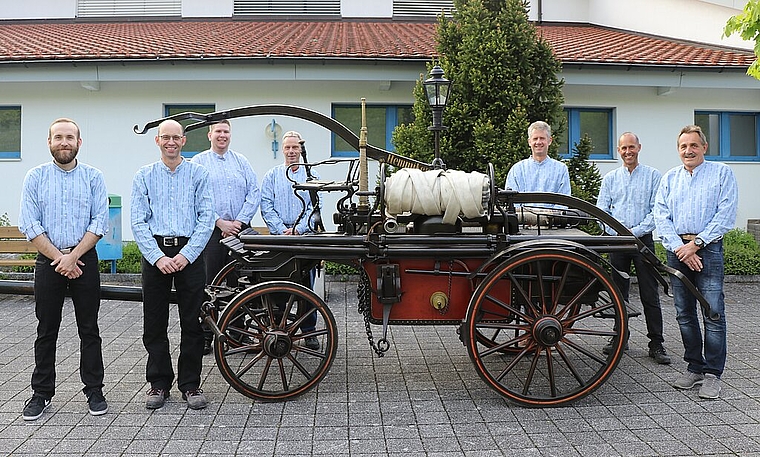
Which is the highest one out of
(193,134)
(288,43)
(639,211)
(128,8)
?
(128,8)

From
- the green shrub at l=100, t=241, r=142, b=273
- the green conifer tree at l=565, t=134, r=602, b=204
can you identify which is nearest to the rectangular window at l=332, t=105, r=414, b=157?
the green conifer tree at l=565, t=134, r=602, b=204

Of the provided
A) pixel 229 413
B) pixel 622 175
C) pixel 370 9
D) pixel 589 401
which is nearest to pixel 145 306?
pixel 229 413

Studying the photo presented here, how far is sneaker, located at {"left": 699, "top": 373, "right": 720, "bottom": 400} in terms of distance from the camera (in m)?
4.84

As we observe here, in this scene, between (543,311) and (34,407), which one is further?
(543,311)

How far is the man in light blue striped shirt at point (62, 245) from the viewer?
4.49 meters

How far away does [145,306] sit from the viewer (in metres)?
4.80

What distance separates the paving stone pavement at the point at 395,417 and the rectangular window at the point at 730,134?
680 cm

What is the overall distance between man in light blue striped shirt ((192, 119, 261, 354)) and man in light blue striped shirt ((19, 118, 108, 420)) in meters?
1.49

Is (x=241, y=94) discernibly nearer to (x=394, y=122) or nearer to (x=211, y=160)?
(x=394, y=122)

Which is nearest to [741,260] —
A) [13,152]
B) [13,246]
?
[13,246]

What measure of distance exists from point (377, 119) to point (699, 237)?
23.7 feet

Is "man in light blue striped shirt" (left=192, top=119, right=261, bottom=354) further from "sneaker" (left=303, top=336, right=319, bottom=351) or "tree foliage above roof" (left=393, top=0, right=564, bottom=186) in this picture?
"tree foliage above roof" (left=393, top=0, right=564, bottom=186)

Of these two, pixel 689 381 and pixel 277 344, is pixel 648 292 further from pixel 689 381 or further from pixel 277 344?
pixel 277 344

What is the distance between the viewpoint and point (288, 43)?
11961 mm
